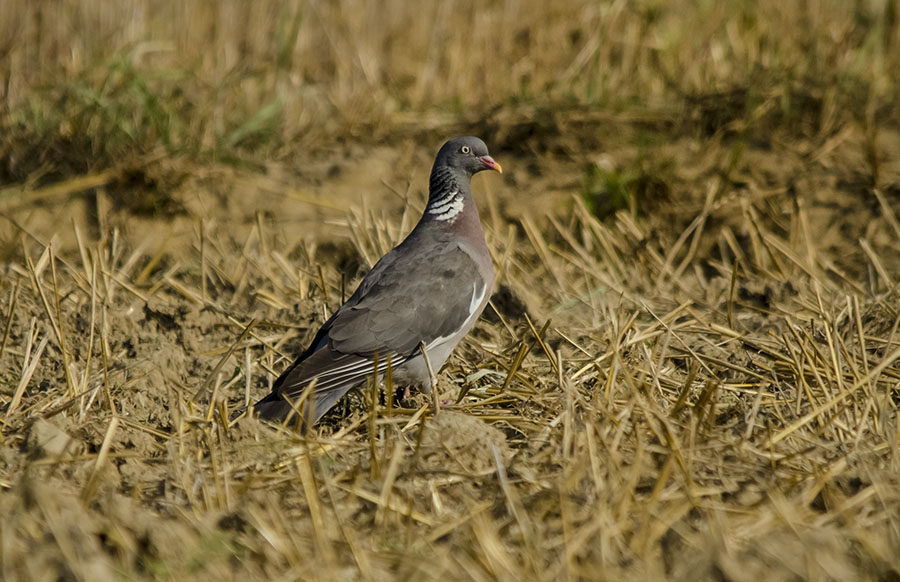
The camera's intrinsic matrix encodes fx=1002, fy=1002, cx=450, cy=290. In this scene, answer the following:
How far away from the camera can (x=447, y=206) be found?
4402 millimetres

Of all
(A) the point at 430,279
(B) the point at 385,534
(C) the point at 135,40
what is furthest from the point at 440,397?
(C) the point at 135,40

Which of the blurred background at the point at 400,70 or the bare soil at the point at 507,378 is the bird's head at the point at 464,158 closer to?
the bare soil at the point at 507,378

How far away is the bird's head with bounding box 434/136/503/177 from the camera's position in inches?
178

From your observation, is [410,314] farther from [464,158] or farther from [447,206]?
[464,158]

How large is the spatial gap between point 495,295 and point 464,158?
65 cm

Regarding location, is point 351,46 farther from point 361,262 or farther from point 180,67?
point 361,262

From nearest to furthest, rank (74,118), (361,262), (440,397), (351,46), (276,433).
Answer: (276,433), (440,397), (361,262), (74,118), (351,46)

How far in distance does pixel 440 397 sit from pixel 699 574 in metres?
1.63

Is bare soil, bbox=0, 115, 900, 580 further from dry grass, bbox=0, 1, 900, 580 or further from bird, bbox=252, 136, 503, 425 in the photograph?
bird, bbox=252, 136, 503, 425

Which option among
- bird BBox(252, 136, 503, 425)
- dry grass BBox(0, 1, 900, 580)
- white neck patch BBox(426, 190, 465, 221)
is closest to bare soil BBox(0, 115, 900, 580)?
dry grass BBox(0, 1, 900, 580)

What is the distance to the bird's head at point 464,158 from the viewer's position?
453cm

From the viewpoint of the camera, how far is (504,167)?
6578 mm

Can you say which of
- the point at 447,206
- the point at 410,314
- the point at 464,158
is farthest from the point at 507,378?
the point at 464,158

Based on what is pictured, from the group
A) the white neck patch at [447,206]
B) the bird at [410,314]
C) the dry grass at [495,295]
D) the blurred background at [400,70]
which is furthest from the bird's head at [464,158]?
the blurred background at [400,70]
